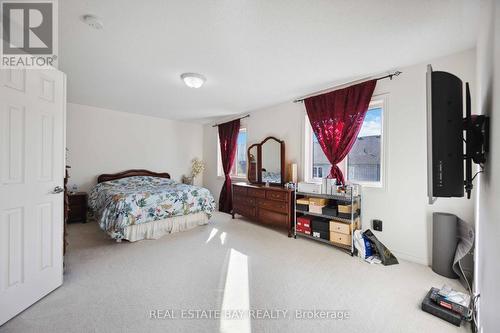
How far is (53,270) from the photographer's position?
1958mm

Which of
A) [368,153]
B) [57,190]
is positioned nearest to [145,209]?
[57,190]

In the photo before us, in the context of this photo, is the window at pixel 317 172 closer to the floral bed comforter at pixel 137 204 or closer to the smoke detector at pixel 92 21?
the floral bed comforter at pixel 137 204

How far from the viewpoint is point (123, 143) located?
499 cm

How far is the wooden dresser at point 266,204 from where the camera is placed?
3.48 meters

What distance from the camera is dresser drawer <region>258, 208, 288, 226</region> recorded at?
352cm

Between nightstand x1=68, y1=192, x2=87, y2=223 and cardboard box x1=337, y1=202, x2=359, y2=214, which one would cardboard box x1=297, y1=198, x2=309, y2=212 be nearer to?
cardboard box x1=337, y1=202, x2=359, y2=214

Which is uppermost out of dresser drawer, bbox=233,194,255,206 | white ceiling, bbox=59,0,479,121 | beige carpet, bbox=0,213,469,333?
white ceiling, bbox=59,0,479,121

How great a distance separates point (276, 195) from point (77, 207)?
382 centimetres

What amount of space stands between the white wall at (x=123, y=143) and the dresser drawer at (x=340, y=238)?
4.27 metres

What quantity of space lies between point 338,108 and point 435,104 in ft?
6.82

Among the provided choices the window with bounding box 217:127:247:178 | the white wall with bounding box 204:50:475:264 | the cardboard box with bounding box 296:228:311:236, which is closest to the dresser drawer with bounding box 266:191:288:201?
the cardboard box with bounding box 296:228:311:236

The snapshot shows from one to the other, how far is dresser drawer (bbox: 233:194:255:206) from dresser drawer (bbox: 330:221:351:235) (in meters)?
1.52

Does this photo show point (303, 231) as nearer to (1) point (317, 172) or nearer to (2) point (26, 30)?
(1) point (317, 172)

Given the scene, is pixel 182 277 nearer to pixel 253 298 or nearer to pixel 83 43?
pixel 253 298
